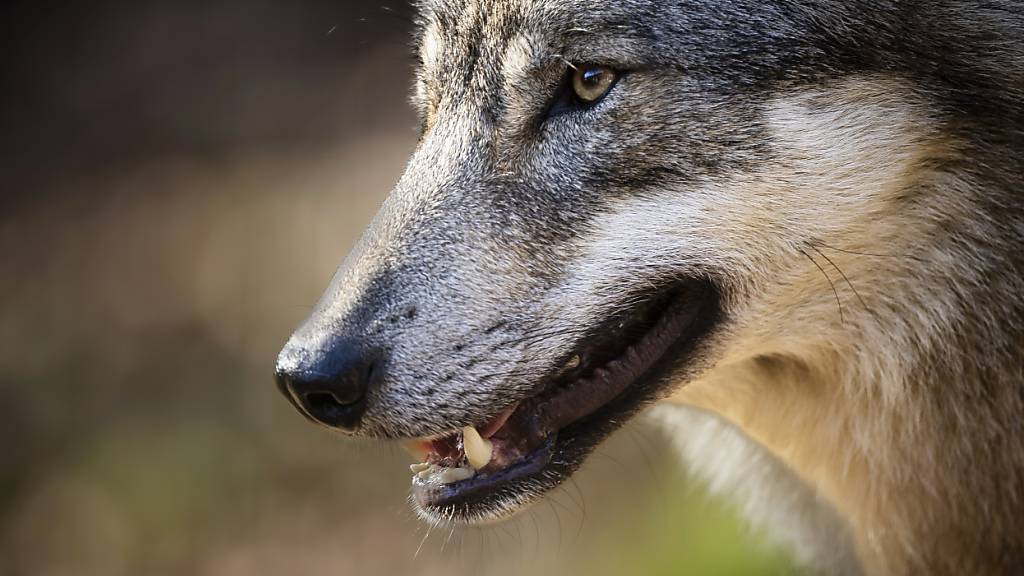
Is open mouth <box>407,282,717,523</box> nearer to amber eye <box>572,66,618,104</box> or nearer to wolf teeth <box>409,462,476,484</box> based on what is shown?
wolf teeth <box>409,462,476,484</box>

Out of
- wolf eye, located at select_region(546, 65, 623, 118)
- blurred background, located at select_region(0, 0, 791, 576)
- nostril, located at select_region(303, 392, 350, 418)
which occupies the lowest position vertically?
blurred background, located at select_region(0, 0, 791, 576)

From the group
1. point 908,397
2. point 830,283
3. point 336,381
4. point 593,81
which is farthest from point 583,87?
point 908,397

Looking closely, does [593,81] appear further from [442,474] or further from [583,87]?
[442,474]

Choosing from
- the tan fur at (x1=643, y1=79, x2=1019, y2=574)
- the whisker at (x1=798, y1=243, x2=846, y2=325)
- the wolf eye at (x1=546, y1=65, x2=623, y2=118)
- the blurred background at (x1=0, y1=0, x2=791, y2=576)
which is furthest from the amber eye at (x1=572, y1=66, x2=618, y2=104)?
the blurred background at (x1=0, y1=0, x2=791, y2=576)

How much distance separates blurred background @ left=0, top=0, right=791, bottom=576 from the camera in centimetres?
522

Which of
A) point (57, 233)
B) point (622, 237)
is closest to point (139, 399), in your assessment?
point (57, 233)

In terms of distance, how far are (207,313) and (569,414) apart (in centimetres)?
413

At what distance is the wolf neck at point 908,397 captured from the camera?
8.07 feet

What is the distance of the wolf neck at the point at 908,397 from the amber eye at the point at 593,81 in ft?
1.97

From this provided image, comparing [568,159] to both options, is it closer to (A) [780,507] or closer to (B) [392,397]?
(B) [392,397]

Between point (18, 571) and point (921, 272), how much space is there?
4.46 meters

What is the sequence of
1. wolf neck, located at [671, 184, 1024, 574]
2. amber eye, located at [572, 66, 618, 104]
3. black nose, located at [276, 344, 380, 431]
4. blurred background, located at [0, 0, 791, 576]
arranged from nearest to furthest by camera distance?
1. black nose, located at [276, 344, 380, 431]
2. amber eye, located at [572, 66, 618, 104]
3. wolf neck, located at [671, 184, 1024, 574]
4. blurred background, located at [0, 0, 791, 576]

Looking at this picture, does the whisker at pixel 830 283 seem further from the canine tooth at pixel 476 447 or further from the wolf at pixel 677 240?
the canine tooth at pixel 476 447

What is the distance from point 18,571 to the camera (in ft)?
17.2
